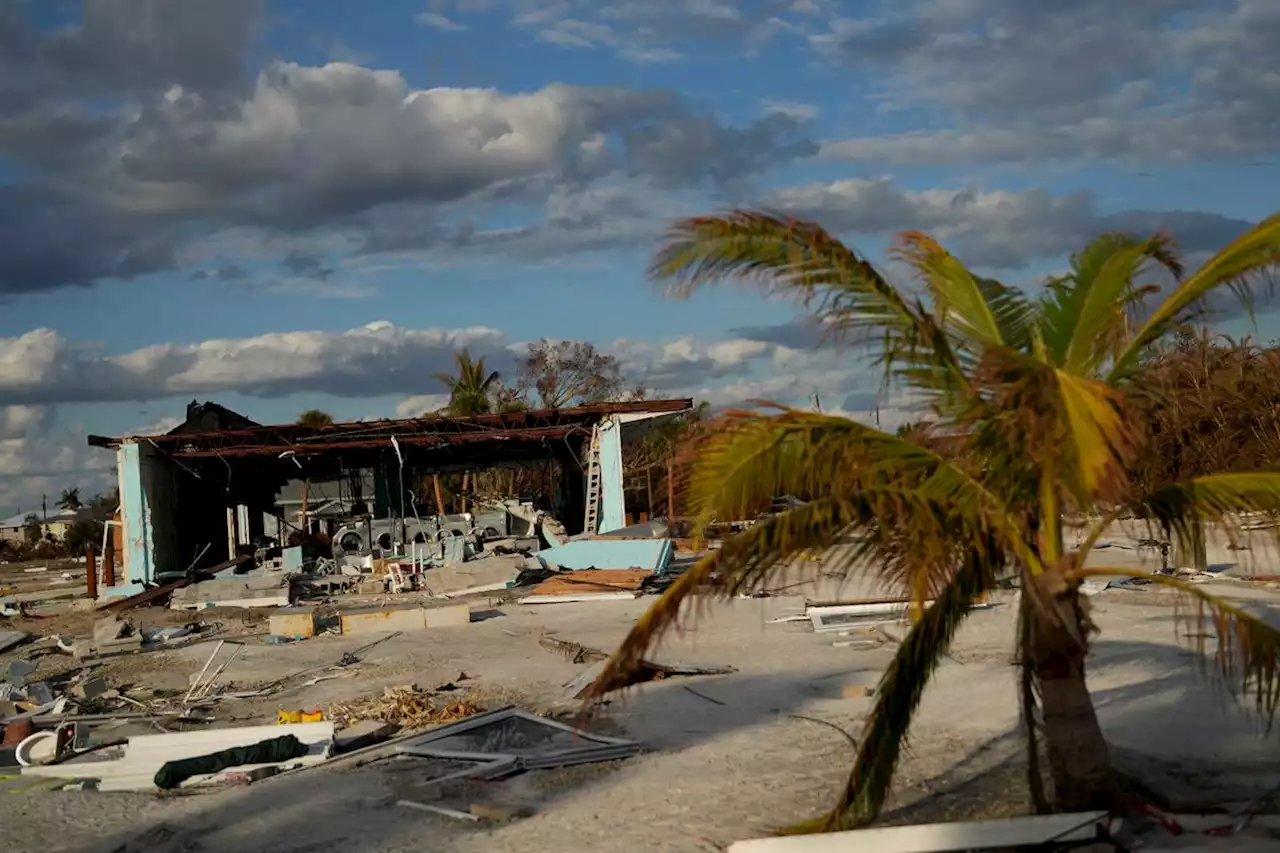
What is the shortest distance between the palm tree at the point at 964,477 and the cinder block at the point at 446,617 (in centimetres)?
1315

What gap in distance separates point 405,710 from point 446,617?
7.94 m

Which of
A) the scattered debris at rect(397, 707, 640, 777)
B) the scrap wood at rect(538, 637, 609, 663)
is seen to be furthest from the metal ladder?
the scattered debris at rect(397, 707, 640, 777)

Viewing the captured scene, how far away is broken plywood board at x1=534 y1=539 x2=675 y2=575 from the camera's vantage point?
25.1 metres

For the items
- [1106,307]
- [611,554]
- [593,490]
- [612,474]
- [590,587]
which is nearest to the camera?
[1106,307]

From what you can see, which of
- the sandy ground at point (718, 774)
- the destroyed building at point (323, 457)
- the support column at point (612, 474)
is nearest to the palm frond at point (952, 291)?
the sandy ground at point (718, 774)

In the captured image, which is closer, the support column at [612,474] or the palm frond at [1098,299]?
the palm frond at [1098,299]

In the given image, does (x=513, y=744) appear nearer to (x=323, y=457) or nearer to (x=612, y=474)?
(x=612, y=474)

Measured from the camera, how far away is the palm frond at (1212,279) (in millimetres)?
5727

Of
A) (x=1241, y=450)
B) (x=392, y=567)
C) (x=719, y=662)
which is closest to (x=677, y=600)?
(x=719, y=662)

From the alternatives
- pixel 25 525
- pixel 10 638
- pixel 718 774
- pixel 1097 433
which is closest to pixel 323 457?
pixel 10 638

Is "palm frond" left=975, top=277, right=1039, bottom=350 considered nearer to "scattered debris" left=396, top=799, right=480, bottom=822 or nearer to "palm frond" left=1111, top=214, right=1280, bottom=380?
"palm frond" left=1111, top=214, right=1280, bottom=380

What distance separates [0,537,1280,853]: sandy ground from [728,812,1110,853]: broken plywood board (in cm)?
92

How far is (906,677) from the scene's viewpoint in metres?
6.27

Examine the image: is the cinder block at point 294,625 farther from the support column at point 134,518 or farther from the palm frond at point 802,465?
the palm frond at point 802,465
